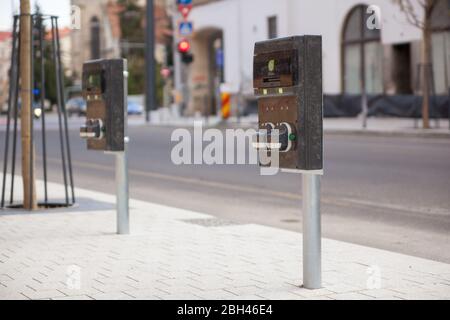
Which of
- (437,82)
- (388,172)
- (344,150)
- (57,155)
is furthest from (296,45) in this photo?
(437,82)

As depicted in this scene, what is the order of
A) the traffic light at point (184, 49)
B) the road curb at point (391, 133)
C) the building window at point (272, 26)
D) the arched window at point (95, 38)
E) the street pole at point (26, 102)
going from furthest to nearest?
1. the arched window at point (95, 38)
2. the building window at point (272, 26)
3. the traffic light at point (184, 49)
4. the road curb at point (391, 133)
5. the street pole at point (26, 102)

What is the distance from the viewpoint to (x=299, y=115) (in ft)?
19.9

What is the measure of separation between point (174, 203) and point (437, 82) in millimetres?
25906

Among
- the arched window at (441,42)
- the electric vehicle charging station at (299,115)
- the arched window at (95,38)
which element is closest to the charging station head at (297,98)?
the electric vehicle charging station at (299,115)

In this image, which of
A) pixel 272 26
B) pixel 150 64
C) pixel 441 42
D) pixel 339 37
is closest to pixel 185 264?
pixel 441 42

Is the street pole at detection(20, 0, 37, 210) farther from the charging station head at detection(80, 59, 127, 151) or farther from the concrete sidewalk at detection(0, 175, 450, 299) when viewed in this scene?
the charging station head at detection(80, 59, 127, 151)

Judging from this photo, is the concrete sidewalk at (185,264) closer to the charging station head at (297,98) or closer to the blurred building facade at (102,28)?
the charging station head at (297,98)

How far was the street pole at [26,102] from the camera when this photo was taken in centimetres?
1098

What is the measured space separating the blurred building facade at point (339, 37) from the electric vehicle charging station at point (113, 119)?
22928mm

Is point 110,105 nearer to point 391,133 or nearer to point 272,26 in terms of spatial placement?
point 391,133

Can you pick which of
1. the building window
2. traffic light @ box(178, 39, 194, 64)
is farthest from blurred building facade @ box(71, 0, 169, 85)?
traffic light @ box(178, 39, 194, 64)

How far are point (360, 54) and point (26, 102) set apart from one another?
31.4m

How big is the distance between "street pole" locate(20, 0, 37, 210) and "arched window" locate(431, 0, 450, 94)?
2656 cm

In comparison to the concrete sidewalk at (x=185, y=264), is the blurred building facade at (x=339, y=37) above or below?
above
